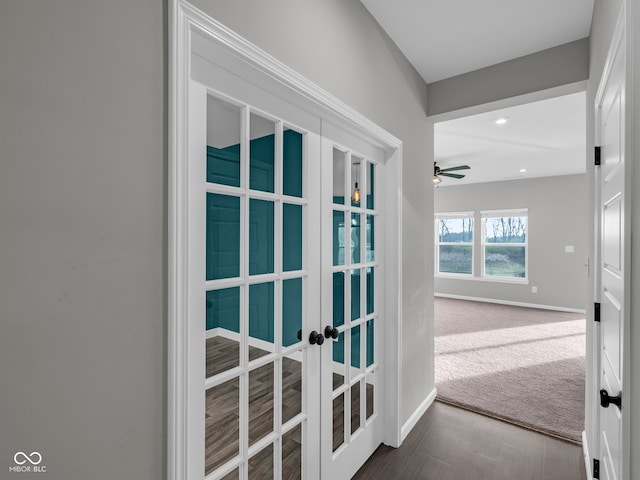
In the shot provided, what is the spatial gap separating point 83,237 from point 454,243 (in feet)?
26.5

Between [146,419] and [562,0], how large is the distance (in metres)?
2.71

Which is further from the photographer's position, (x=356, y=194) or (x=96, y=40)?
(x=356, y=194)

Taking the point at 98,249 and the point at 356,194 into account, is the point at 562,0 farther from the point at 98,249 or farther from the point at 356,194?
the point at 98,249

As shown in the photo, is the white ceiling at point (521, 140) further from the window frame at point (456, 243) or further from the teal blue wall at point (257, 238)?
the teal blue wall at point (257, 238)

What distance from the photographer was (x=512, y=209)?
22.7ft

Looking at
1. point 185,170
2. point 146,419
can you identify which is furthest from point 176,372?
point 185,170

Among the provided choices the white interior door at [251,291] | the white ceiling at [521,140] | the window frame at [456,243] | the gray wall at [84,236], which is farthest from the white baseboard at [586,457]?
the window frame at [456,243]

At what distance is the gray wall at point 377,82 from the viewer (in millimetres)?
1226

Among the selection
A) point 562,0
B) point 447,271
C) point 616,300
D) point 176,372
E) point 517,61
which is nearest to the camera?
point 176,372

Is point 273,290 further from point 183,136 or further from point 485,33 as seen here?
point 485,33

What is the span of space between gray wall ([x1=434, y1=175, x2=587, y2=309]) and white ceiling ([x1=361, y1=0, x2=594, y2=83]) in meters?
5.20

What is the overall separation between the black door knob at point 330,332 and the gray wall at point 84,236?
0.91m

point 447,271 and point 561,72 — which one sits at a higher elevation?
point 561,72

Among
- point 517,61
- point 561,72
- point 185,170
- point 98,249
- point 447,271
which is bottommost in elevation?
point 447,271
